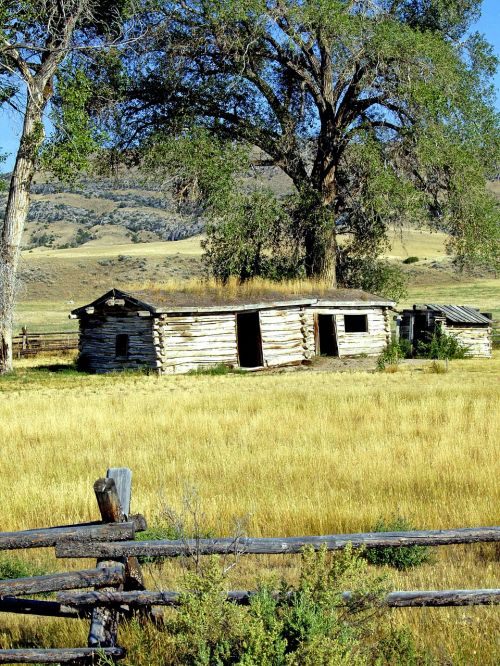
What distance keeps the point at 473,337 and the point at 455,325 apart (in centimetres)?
97

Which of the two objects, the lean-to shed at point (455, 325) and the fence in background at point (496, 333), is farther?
the fence in background at point (496, 333)

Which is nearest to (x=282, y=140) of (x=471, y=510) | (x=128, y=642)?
(x=471, y=510)

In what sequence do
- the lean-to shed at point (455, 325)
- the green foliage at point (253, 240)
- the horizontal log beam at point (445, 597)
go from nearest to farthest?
1. the horizontal log beam at point (445, 597)
2. the lean-to shed at point (455, 325)
3. the green foliage at point (253, 240)

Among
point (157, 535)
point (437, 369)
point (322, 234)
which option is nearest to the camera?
point (157, 535)

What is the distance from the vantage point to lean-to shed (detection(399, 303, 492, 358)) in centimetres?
3509

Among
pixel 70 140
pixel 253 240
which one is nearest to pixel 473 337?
pixel 253 240

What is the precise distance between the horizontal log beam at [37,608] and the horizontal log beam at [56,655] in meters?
0.67

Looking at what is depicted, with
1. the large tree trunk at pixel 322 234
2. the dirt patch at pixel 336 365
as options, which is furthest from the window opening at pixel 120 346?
the large tree trunk at pixel 322 234

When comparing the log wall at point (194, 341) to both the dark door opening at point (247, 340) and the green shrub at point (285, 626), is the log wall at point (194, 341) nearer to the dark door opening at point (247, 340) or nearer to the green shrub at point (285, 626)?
the dark door opening at point (247, 340)

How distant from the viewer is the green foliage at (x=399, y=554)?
7902 millimetres

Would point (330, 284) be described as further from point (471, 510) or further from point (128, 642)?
point (128, 642)

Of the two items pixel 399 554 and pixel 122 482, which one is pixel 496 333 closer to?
pixel 399 554

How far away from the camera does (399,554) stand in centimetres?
805

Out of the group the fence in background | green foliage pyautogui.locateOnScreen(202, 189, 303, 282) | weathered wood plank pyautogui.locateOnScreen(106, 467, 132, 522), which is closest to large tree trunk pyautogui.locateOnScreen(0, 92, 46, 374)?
green foliage pyautogui.locateOnScreen(202, 189, 303, 282)
